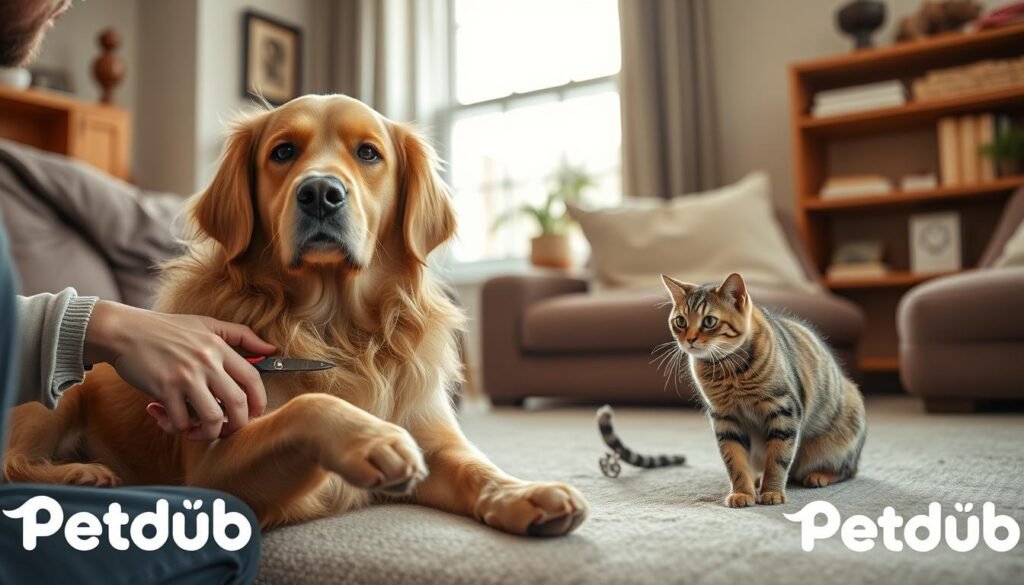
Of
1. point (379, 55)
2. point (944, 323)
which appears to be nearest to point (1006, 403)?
point (944, 323)

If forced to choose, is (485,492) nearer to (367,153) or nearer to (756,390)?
(756,390)

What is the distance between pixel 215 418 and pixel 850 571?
71 centimetres

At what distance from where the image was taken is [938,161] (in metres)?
4.30

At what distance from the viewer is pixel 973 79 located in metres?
3.83

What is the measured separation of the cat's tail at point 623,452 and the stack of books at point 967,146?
306 cm

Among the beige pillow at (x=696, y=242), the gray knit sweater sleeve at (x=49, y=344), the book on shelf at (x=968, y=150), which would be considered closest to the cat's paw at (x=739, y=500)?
the gray knit sweater sleeve at (x=49, y=344)

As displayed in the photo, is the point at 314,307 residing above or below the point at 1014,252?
below

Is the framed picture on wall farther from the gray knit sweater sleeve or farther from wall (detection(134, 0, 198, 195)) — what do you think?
the gray knit sweater sleeve

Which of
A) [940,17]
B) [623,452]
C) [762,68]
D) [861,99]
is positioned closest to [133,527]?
[623,452]

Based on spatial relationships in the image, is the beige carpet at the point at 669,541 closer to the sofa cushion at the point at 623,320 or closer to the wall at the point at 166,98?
the sofa cushion at the point at 623,320

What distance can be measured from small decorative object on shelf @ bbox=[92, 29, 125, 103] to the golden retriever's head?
183 inches

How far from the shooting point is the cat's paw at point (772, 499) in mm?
1145

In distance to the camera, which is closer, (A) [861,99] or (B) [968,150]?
(B) [968,150]

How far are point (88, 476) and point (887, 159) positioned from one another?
14.4 ft
